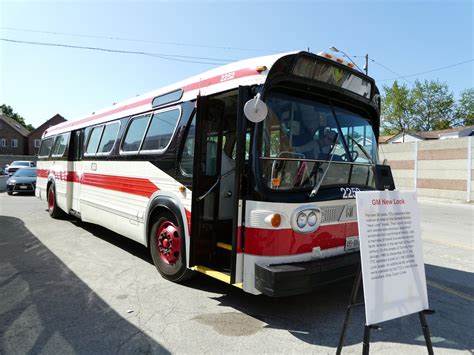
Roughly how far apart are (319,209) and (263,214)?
0.67m

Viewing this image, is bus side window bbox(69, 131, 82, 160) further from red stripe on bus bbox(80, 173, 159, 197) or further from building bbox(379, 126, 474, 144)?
building bbox(379, 126, 474, 144)

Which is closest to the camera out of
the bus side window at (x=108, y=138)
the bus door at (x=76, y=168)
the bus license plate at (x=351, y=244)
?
the bus license plate at (x=351, y=244)

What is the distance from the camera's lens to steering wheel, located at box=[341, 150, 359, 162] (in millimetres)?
4461

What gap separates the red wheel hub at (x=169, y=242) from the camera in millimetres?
5117

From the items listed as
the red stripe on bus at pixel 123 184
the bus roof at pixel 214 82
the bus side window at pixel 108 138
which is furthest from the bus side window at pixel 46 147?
the bus roof at pixel 214 82

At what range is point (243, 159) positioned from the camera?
3865 mm

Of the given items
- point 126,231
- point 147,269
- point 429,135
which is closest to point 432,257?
point 147,269

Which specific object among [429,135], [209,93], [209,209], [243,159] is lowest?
[209,209]

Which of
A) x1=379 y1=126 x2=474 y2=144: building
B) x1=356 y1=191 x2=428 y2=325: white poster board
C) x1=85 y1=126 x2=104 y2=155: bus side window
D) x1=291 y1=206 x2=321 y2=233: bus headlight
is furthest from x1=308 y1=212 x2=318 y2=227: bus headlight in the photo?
x1=379 y1=126 x2=474 y2=144: building

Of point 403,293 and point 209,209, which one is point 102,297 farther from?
point 403,293

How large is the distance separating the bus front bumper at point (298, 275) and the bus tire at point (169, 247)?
4.83ft

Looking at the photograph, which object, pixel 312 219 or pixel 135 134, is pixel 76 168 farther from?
pixel 312 219

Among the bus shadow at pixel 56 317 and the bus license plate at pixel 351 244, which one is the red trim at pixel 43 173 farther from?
the bus license plate at pixel 351 244

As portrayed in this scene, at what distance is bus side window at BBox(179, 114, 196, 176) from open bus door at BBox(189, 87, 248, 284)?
0.54 feet
